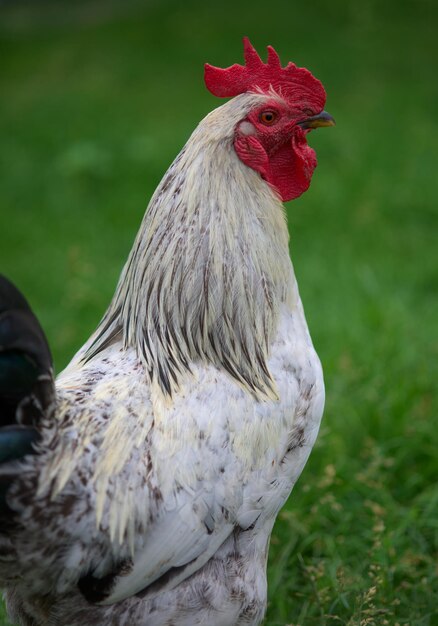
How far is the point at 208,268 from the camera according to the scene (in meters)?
2.50

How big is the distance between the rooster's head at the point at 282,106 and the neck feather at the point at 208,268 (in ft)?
0.42

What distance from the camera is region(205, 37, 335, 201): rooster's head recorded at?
103 inches

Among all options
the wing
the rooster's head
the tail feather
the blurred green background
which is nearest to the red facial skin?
the rooster's head

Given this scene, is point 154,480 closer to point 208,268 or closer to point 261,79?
point 208,268

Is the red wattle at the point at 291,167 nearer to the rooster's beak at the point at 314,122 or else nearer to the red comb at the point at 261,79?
the rooster's beak at the point at 314,122

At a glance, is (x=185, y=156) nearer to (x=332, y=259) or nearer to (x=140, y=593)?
(x=140, y=593)

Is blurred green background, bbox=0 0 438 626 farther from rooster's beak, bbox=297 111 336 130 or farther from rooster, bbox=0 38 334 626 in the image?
rooster's beak, bbox=297 111 336 130

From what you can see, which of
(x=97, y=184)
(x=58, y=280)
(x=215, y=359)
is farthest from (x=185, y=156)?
(x=97, y=184)

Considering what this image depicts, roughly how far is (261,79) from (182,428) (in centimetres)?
119

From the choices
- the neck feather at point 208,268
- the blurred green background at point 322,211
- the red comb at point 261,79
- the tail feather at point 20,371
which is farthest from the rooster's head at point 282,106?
the blurred green background at point 322,211

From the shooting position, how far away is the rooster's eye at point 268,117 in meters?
2.60

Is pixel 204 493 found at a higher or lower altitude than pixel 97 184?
lower

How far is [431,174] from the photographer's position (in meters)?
7.98

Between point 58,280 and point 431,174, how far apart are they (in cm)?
387
